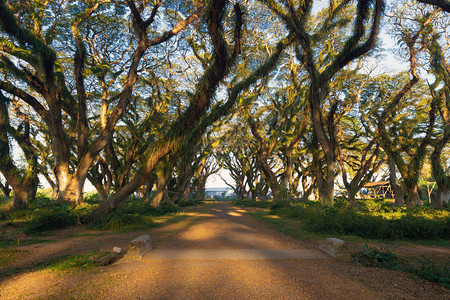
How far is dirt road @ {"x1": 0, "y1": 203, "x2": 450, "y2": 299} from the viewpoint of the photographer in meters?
3.18

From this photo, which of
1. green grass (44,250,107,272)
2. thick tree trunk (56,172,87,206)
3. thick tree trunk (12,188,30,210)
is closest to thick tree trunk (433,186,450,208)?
green grass (44,250,107,272)

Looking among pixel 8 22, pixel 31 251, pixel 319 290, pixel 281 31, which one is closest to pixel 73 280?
pixel 31 251

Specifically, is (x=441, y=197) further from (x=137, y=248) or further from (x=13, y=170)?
(x=13, y=170)

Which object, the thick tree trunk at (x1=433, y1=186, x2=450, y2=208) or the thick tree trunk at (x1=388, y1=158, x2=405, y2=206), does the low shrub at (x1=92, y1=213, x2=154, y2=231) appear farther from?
the thick tree trunk at (x1=433, y1=186, x2=450, y2=208)

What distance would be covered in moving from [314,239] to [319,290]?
3.95m

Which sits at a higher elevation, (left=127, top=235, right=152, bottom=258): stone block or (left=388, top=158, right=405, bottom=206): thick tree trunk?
(left=388, top=158, right=405, bottom=206): thick tree trunk

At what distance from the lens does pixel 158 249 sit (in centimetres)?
571

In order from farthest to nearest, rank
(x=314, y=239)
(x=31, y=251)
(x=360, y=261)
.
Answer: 1. (x=314, y=239)
2. (x=31, y=251)
3. (x=360, y=261)

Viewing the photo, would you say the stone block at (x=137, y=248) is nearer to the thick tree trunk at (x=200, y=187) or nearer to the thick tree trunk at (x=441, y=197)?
the thick tree trunk at (x=441, y=197)

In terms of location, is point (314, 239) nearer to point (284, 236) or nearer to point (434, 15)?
point (284, 236)

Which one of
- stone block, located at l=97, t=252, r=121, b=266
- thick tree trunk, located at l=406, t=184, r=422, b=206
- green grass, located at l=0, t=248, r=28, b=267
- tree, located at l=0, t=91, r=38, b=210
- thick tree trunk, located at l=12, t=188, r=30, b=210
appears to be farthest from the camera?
thick tree trunk, located at l=406, t=184, r=422, b=206

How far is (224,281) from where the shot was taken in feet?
12.0

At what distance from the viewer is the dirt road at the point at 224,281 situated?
3182 millimetres

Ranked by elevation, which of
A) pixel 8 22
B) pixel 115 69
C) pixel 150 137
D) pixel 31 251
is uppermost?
pixel 115 69
